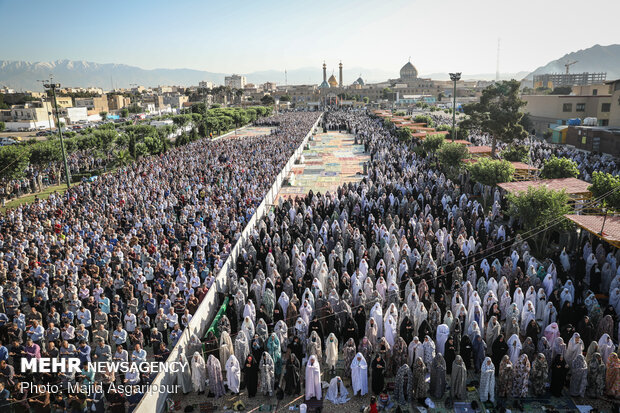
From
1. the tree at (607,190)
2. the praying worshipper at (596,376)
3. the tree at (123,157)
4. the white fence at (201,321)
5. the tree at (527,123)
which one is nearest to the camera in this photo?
the white fence at (201,321)

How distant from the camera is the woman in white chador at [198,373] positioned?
6891mm

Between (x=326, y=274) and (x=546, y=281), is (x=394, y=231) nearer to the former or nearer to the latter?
(x=326, y=274)

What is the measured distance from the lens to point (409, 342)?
7898 millimetres

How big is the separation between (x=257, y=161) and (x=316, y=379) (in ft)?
60.8

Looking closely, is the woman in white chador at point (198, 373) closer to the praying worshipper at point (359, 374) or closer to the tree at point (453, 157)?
the praying worshipper at point (359, 374)

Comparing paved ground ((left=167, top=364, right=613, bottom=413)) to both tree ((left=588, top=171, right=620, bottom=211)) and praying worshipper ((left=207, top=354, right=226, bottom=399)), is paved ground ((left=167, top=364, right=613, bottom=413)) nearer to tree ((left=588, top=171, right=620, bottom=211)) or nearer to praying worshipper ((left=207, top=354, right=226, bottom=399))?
praying worshipper ((left=207, top=354, right=226, bottom=399))

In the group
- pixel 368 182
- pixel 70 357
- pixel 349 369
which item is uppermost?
pixel 368 182

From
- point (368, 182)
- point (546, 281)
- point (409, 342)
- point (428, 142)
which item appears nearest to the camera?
point (409, 342)

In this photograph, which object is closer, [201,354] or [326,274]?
[201,354]

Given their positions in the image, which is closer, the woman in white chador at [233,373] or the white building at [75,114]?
the woman in white chador at [233,373]

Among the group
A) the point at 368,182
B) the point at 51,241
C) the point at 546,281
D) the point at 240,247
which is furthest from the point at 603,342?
the point at 51,241

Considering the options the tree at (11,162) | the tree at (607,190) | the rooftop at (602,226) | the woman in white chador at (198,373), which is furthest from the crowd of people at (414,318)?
the tree at (11,162)

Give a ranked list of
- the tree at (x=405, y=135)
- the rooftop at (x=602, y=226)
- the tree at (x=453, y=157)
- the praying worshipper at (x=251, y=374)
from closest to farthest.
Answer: the praying worshipper at (x=251, y=374)
the rooftop at (x=602, y=226)
the tree at (x=453, y=157)
the tree at (x=405, y=135)

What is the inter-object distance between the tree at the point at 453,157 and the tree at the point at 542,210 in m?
8.21
